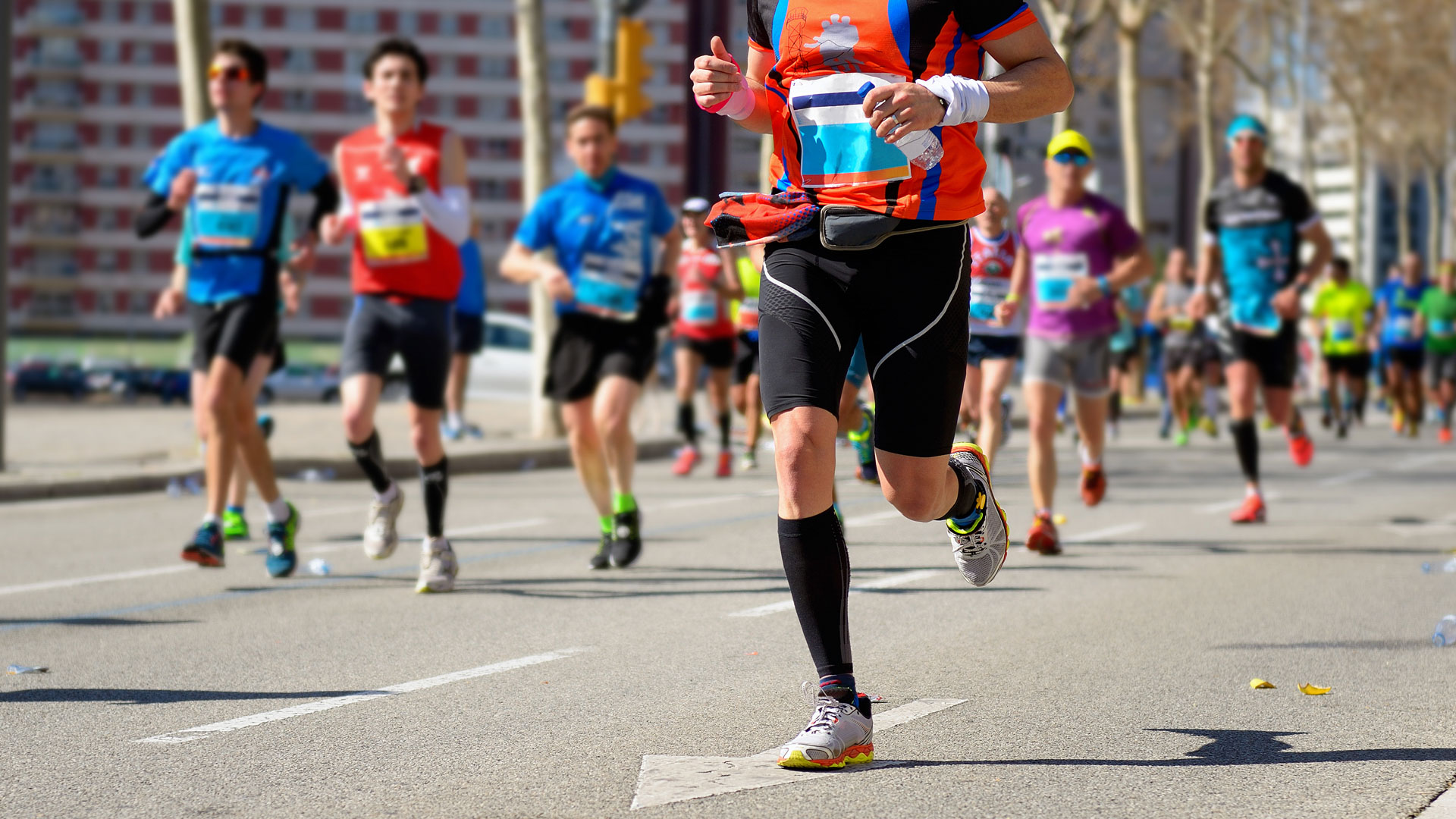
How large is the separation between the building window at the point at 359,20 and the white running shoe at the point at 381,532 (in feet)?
348

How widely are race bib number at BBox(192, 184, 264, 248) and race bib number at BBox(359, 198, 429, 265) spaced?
2.82 feet

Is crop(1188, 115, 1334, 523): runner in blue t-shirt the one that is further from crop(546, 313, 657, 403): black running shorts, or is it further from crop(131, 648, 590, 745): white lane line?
crop(131, 648, 590, 745): white lane line

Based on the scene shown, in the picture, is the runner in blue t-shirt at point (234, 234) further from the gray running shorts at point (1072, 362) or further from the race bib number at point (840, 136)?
the race bib number at point (840, 136)

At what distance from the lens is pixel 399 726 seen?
4922 mm

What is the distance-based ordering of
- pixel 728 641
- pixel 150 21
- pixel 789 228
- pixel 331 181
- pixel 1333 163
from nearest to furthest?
1. pixel 789 228
2. pixel 728 641
3. pixel 331 181
4. pixel 150 21
5. pixel 1333 163

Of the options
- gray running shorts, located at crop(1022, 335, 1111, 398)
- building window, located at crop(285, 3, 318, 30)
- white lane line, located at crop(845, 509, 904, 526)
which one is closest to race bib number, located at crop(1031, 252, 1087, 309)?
gray running shorts, located at crop(1022, 335, 1111, 398)

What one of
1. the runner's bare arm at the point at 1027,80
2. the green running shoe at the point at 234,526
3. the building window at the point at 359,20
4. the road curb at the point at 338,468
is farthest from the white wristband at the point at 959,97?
the building window at the point at 359,20

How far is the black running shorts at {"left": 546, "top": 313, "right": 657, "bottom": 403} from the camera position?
27.7 feet

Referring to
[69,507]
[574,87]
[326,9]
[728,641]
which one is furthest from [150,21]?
[728,641]

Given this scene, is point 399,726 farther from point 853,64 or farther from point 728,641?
point 853,64

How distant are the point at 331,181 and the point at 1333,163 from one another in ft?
543

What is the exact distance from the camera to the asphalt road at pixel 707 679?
4.21 metres

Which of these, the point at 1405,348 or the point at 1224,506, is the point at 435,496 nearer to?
the point at 1224,506

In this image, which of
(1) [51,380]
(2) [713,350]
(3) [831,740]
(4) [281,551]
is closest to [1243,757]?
(3) [831,740]
